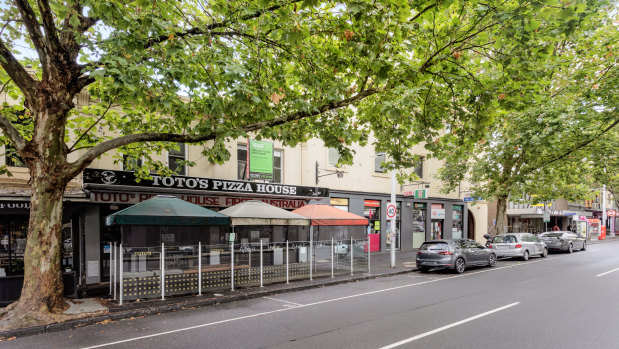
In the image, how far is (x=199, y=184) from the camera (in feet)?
46.2

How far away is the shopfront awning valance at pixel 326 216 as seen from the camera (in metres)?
13.3

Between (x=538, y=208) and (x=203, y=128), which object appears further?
(x=538, y=208)

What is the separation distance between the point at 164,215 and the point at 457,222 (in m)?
22.8

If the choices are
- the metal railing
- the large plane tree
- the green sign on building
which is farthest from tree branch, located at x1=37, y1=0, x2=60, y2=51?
the green sign on building

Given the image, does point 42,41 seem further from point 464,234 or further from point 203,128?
point 464,234

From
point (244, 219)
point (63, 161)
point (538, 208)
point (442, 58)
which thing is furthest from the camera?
point (538, 208)

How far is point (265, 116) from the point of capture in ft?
32.3

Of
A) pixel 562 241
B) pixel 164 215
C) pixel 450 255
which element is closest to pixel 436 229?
pixel 562 241


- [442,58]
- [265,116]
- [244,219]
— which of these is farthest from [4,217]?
[442,58]

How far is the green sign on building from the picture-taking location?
1527cm

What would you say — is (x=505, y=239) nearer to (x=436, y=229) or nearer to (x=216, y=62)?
(x=436, y=229)

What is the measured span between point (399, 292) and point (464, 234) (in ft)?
61.8

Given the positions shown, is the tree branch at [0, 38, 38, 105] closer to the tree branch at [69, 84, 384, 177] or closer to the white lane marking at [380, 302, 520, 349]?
the tree branch at [69, 84, 384, 177]

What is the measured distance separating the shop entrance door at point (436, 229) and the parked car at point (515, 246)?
5.16 metres
